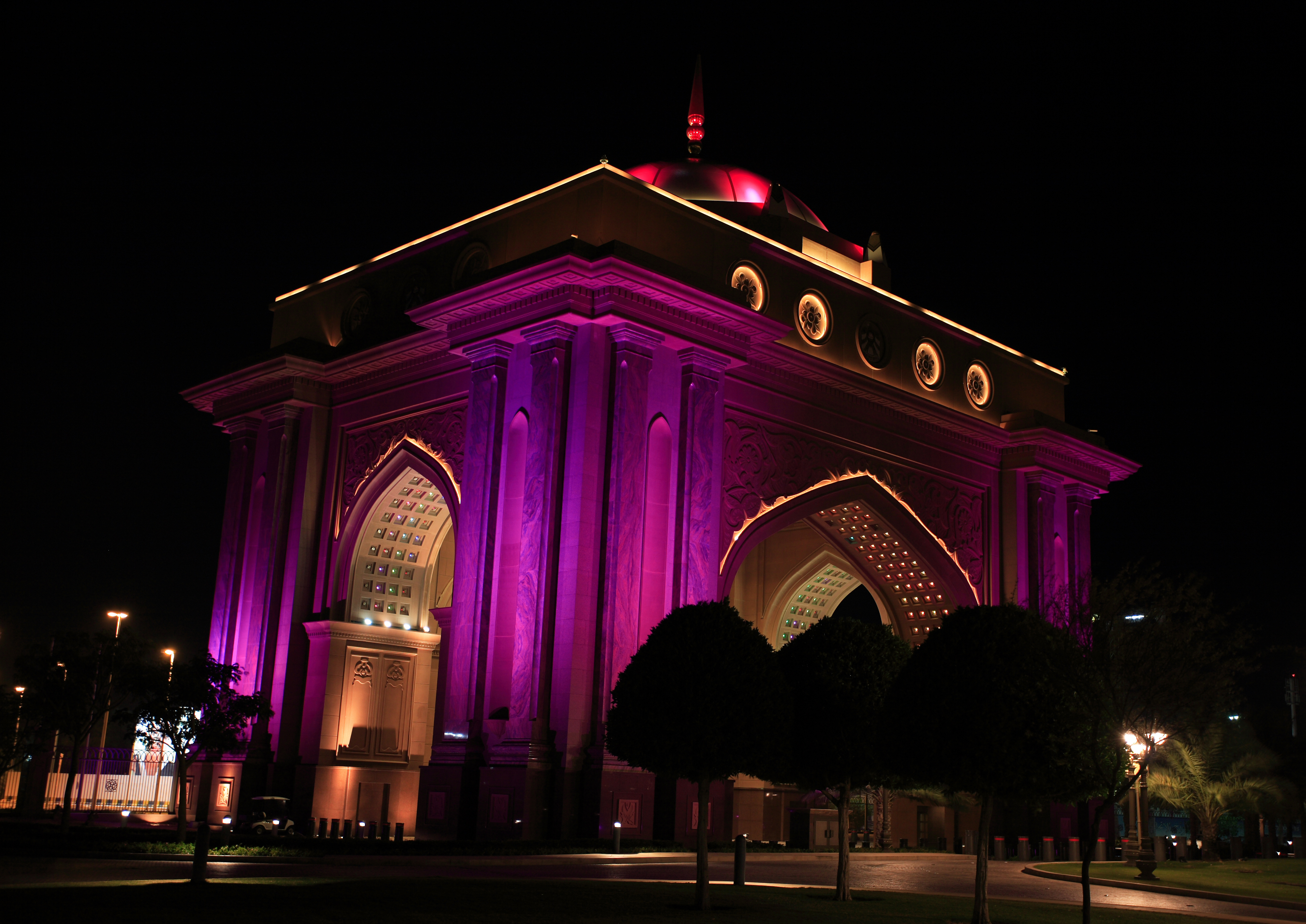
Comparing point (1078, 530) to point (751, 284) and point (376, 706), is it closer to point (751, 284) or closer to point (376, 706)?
point (751, 284)

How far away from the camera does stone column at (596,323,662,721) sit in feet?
76.5

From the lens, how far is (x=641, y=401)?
24625mm

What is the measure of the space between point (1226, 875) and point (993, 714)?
14.0 meters

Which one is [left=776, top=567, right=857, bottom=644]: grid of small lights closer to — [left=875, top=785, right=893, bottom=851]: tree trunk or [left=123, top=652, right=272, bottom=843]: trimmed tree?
[left=875, top=785, right=893, bottom=851]: tree trunk

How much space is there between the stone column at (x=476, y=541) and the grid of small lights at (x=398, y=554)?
13.7 ft

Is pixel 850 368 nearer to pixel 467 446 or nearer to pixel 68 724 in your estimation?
pixel 467 446

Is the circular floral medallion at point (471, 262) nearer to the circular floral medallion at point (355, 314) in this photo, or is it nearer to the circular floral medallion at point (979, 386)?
the circular floral medallion at point (355, 314)

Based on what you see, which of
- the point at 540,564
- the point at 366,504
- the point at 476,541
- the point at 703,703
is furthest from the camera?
the point at 366,504

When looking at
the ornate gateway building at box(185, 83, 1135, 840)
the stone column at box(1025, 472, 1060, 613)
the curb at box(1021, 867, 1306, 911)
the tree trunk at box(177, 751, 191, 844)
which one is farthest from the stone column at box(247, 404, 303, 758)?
the stone column at box(1025, 472, 1060, 613)

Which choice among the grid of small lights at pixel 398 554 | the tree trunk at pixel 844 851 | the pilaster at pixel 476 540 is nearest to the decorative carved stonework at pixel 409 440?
the grid of small lights at pixel 398 554

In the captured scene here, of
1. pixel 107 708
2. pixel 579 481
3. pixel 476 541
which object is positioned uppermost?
pixel 579 481

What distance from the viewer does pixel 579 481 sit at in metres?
23.8

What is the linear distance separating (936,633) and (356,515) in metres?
17.8

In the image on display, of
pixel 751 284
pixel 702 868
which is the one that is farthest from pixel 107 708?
pixel 702 868
